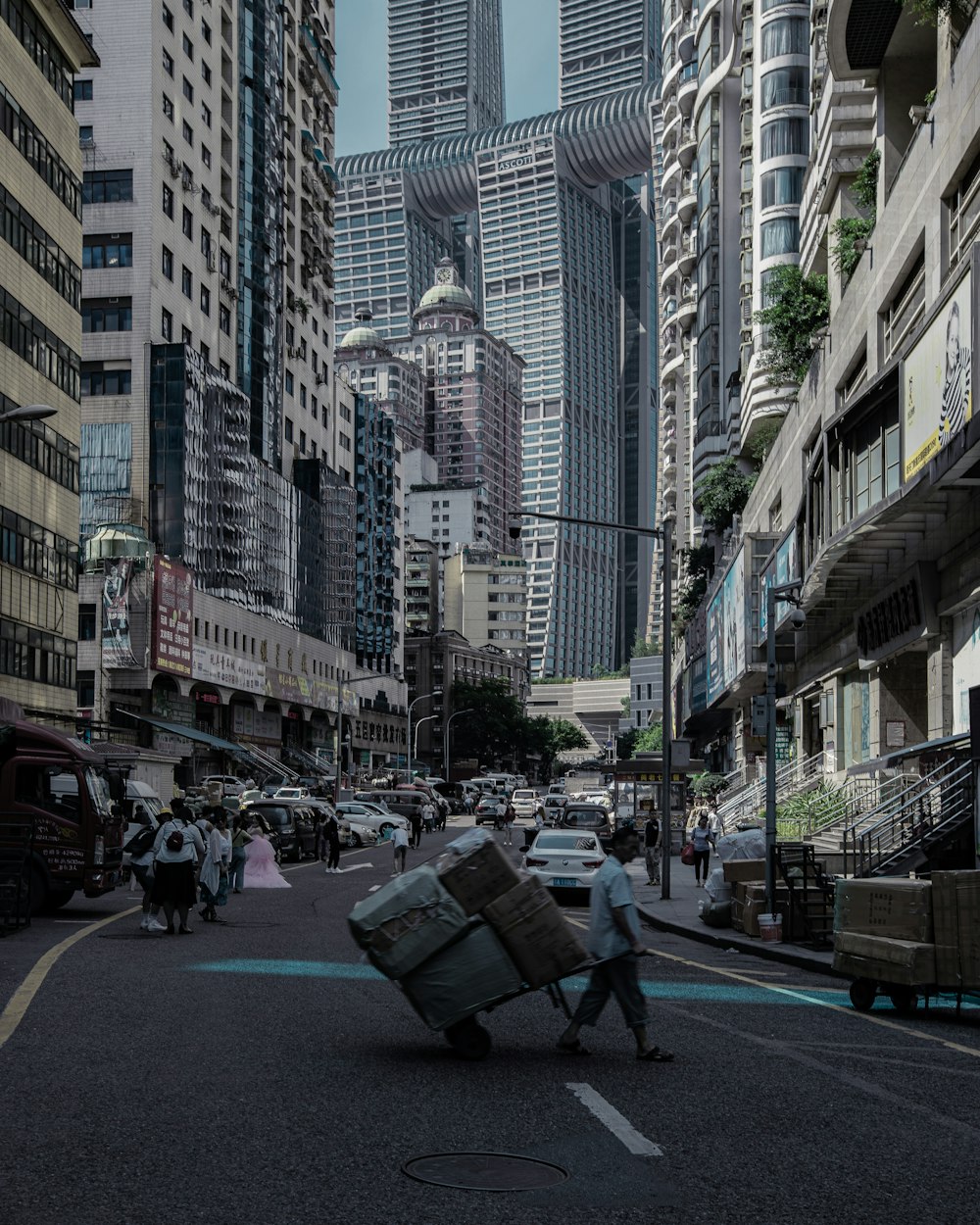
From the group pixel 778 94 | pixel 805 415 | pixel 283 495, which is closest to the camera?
pixel 805 415

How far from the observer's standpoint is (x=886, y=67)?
37.5m

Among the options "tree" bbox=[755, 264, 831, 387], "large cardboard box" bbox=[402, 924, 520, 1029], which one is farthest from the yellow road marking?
"tree" bbox=[755, 264, 831, 387]

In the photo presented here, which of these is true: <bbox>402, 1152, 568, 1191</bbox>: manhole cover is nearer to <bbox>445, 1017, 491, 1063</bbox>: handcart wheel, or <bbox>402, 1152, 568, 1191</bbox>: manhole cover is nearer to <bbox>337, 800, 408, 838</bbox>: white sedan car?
<bbox>445, 1017, 491, 1063</bbox>: handcart wheel

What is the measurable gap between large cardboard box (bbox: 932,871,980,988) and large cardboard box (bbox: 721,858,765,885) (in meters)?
11.0

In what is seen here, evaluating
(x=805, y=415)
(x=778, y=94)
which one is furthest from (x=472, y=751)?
(x=805, y=415)

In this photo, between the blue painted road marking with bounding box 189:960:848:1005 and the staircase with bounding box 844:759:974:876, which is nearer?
the blue painted road marking with bounding box 189:960:848:1005

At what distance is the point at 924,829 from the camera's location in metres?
23.2

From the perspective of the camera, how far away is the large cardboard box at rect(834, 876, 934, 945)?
1359 centimetres

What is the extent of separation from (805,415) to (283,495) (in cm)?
5998

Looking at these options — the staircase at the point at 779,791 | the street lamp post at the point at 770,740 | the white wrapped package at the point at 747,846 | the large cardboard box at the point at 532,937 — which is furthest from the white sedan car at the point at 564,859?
the large cardboard box at the point at 532,937

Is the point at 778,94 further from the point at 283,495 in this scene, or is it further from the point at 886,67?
the point at 283,495

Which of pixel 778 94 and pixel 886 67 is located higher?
pixel 778 94

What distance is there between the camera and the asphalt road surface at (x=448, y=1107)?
6844 mm

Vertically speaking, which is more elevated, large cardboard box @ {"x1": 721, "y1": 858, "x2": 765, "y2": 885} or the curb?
large cardboard box @ {"x1": 721, "y1": 858, "x2": 765, "y2": 885}
